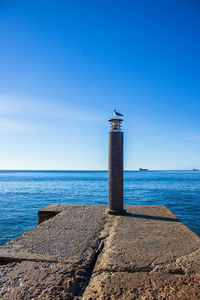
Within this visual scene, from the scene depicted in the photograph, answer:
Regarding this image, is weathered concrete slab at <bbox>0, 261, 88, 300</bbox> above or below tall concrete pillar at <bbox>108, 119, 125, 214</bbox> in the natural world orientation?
below

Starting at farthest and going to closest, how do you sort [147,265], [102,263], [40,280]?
[102,263], [147,265], [40,280]

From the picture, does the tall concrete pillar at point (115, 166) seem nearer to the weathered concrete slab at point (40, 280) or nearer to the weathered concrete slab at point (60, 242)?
the weathered concrete slab at point (60, 242)

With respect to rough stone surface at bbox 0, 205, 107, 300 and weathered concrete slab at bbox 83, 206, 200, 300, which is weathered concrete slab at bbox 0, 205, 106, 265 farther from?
weathered concrete slab at bbox 83, 206, 200, 300

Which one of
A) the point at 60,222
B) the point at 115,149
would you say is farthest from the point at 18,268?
the point at 115,149

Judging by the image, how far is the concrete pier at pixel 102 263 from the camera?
2.36 metres

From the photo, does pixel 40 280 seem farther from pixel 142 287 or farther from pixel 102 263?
pixel 142 287

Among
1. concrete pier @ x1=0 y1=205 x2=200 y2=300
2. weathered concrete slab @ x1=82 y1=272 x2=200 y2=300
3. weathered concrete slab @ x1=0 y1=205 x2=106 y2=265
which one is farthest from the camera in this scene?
weathered concrete slab @ x1=0 y1=205 x2=106 y2=265

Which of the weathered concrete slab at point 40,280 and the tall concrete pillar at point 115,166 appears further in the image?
the tall concrete pillar at point 115,166

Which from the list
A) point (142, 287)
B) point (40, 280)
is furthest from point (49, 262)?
point (142, 287)

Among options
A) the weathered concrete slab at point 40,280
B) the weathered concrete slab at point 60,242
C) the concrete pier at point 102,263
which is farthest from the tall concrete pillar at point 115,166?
the weathered concrete slab at point 40,280

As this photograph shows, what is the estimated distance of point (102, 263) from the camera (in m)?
3.01

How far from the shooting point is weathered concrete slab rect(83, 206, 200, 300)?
2.34 m

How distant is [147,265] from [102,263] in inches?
24.8

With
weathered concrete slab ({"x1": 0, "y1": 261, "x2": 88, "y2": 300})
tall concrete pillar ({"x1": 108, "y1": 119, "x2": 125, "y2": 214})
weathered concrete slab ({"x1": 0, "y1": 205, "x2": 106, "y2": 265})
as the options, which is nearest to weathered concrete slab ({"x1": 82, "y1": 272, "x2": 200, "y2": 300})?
weathered concrete slab ({"x1": 0, "y1": 261, "x2": 88, "y2": 300})
